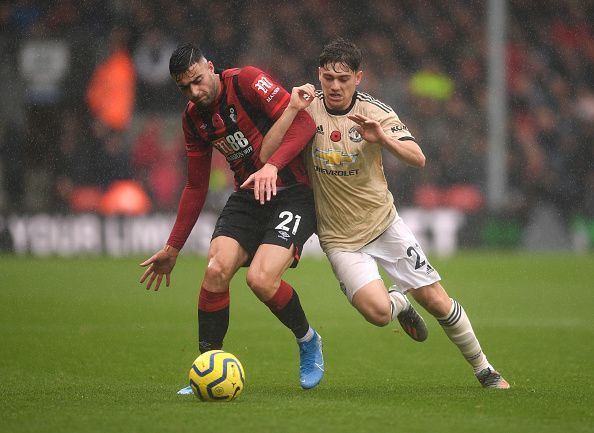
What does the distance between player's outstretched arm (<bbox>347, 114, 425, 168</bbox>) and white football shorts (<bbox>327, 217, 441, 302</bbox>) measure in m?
0.61

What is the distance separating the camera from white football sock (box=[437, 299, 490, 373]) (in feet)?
22.7

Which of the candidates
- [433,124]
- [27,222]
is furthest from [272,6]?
[27,222]

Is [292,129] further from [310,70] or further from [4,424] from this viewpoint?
[310,70]

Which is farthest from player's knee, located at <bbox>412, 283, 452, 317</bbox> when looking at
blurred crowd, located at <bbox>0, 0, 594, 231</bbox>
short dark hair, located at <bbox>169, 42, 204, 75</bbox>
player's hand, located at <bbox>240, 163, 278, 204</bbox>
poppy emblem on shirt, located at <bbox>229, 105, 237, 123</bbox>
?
blurred crowd, located at <bbox>0, 0, 594, 231</bbox>

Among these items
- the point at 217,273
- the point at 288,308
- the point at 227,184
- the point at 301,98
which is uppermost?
the point at 227,184

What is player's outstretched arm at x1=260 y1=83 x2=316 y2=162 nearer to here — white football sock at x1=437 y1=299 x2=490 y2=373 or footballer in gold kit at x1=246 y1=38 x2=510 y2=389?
footballer in gold kit at x1=246 y1=38 x2=510 y2=389

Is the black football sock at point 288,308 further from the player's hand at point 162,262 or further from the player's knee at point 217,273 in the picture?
the player's hand at point 162,262

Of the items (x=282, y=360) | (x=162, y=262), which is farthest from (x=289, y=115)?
(x=282, y=360)

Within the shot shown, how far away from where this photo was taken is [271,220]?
6.92m

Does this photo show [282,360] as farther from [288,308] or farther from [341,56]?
[341,56]

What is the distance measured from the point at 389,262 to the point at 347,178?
0.59 meters

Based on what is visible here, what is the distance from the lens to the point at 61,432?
5.21 metres

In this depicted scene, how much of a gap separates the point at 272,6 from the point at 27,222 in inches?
276

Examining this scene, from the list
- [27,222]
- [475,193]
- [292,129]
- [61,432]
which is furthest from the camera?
[475,193]
